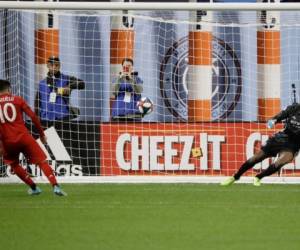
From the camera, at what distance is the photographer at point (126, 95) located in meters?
21.2

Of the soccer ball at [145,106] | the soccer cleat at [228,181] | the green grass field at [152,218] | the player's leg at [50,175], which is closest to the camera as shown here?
the green grass field at [152,218]

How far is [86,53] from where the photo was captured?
22078 mm

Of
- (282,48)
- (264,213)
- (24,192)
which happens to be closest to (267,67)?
(282,48)

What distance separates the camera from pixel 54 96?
21125 mm

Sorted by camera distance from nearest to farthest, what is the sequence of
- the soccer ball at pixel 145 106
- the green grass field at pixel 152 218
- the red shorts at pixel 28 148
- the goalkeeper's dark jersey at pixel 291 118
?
the green grass field at pixel 152 218 → the red shorts at pixel 28 148 → the goalkeeper's dark jersey at pixel 291 118 → the soccer ball at pixel 145 106

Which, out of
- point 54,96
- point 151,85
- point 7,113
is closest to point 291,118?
point 151,85

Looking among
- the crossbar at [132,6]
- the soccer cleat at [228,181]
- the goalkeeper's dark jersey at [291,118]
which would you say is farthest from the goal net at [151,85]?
the goalkeeper's dark jersey at [291,118]

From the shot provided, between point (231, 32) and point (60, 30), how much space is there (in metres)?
2.99

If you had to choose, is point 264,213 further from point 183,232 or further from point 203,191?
point 203,191

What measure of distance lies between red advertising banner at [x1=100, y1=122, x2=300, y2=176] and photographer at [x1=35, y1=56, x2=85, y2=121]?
71cm

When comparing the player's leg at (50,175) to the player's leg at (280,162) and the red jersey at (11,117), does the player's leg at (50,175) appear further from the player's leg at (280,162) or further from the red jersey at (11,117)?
the player's leg at (280,162)

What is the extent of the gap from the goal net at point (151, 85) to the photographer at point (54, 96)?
22 mm

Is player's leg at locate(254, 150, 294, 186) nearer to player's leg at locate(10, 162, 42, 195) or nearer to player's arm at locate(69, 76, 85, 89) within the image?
player's arm at locate(69, 76, 85, 89)

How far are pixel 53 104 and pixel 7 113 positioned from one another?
11.1 feet
